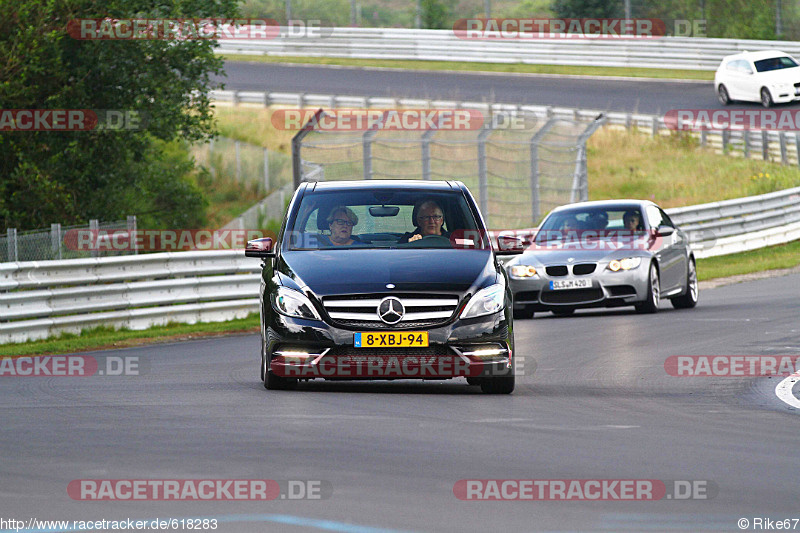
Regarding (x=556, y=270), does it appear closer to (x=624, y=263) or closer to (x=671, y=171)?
(x=624, y=263)

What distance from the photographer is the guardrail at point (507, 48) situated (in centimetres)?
4966

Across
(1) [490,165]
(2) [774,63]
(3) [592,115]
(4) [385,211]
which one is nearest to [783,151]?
(2) [774,63]

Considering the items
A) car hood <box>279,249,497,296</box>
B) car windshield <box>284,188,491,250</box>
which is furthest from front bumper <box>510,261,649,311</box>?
car hood <box>279,249,497,296</box>

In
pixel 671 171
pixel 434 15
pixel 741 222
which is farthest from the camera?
pixel 434 15

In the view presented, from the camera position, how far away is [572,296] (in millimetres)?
18234

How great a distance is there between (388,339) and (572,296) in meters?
8.71

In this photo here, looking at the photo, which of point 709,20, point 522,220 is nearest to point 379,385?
point 522,220

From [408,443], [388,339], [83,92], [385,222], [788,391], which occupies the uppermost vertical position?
[83,92]

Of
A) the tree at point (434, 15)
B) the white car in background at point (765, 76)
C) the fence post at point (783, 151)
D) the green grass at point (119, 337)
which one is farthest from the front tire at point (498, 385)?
the tree at point (434, 15)

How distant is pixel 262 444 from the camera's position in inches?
308

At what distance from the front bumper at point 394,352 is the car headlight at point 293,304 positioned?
0.16 ft

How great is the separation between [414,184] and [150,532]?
19.9 feet

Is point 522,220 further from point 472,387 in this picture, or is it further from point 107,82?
point 472,387

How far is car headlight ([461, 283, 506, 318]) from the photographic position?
9.98 meters
